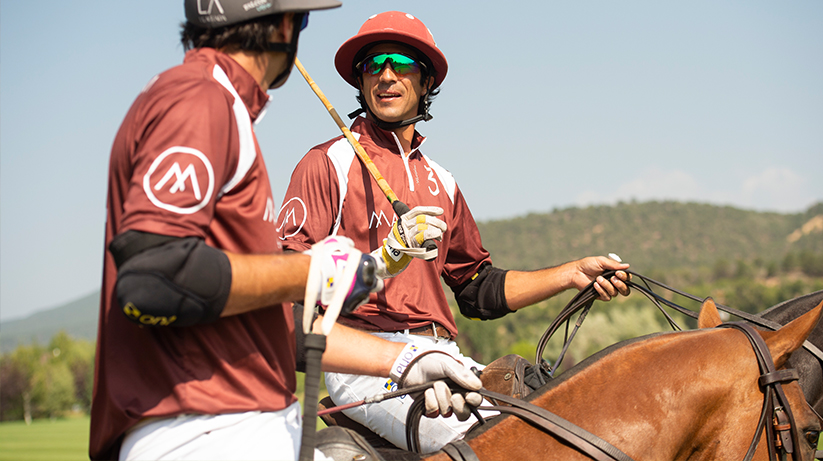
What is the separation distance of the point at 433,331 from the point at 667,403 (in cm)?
162

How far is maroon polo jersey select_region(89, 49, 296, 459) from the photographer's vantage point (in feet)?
5.46

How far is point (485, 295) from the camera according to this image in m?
4.41

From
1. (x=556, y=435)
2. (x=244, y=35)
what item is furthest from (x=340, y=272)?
(x=556, y=435)

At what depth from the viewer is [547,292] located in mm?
4207

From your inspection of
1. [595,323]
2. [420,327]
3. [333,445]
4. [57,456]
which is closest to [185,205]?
[333,445]

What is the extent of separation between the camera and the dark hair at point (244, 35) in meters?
2.04

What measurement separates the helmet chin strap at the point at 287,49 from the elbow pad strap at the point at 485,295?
254 centimetres

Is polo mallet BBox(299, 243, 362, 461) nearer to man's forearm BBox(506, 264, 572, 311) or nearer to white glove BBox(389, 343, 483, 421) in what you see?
white glove BBox(389, 343, 483, 421)

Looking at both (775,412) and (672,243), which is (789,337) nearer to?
(775,412)

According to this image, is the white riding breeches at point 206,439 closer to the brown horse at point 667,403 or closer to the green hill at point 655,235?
the brown horse at point 667,403

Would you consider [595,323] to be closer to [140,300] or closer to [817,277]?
[817,277]

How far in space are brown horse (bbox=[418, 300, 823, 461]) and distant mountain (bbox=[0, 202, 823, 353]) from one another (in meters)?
136

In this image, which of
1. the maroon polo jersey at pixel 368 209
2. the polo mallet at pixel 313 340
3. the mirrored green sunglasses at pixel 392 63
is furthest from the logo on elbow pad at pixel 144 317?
the mirrored green sunglasses at pixel 392 63

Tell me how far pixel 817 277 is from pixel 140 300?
118 m
